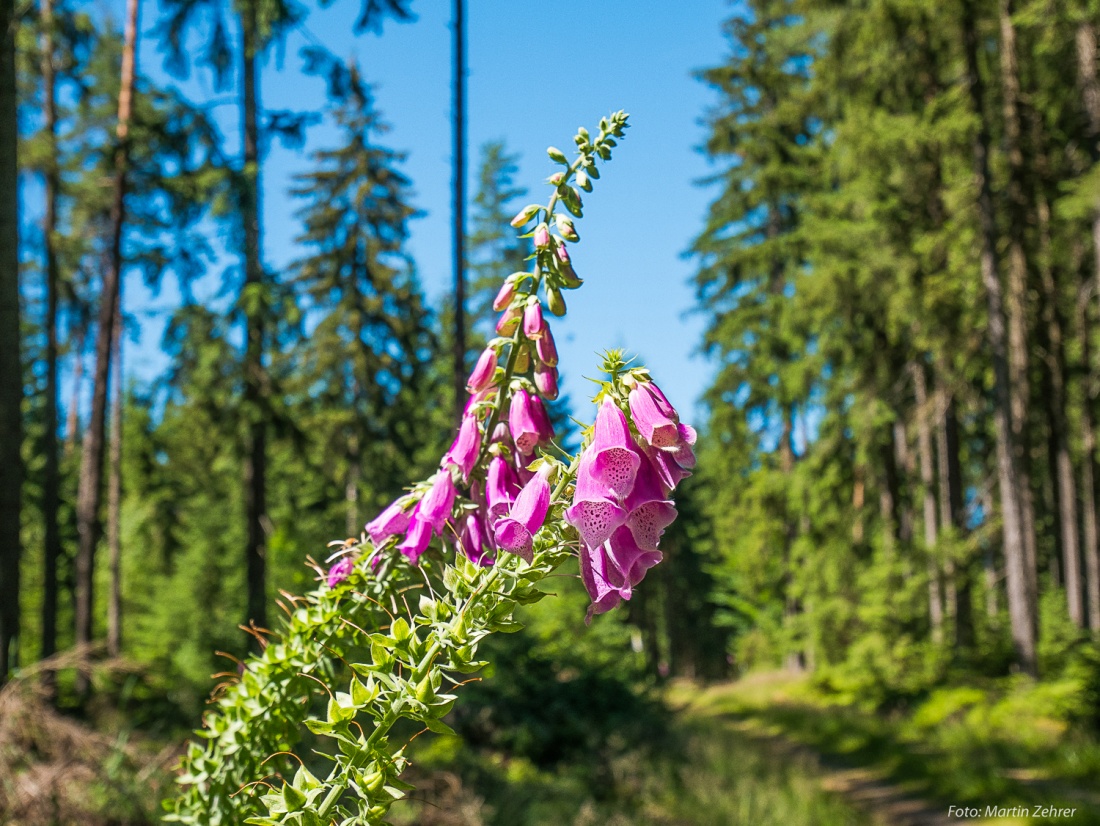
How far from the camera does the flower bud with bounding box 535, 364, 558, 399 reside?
53.7 inches

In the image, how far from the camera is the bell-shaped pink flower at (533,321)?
1.34 metres

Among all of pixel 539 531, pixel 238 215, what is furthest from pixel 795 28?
pixel 539 531

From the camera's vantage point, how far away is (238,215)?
1048 cm

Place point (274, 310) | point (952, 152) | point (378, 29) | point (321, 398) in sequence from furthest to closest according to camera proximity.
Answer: point (321, 398), point (952, 152), point (274, 310), point (378, 29)

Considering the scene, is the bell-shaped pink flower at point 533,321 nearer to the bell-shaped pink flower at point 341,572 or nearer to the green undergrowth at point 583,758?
the bell-shaped pink flower at point 341,572

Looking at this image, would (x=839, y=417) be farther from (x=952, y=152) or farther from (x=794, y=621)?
(x=952, y=152)

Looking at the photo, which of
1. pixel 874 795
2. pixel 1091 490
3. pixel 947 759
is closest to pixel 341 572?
A: pixel 874 795

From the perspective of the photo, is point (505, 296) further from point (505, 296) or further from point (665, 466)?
point (665, 466)

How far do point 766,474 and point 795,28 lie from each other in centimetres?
1169

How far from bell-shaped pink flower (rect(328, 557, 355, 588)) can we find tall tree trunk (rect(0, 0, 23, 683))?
4515 millimetres

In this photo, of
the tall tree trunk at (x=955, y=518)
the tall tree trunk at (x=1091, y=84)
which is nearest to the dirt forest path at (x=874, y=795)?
the tall tree trunk at (x=955, y=518)

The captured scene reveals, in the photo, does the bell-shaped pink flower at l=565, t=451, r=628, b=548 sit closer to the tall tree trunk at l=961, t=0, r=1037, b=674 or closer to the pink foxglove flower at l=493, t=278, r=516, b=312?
the pink foxglove flower at l=493, t=278, r=516, b=312

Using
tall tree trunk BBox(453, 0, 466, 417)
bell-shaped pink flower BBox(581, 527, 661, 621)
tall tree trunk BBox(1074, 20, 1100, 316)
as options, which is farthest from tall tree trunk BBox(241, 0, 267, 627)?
tall tree trunk BBox(1074, 20, 1100, 316)

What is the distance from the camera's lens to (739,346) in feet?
74.5
